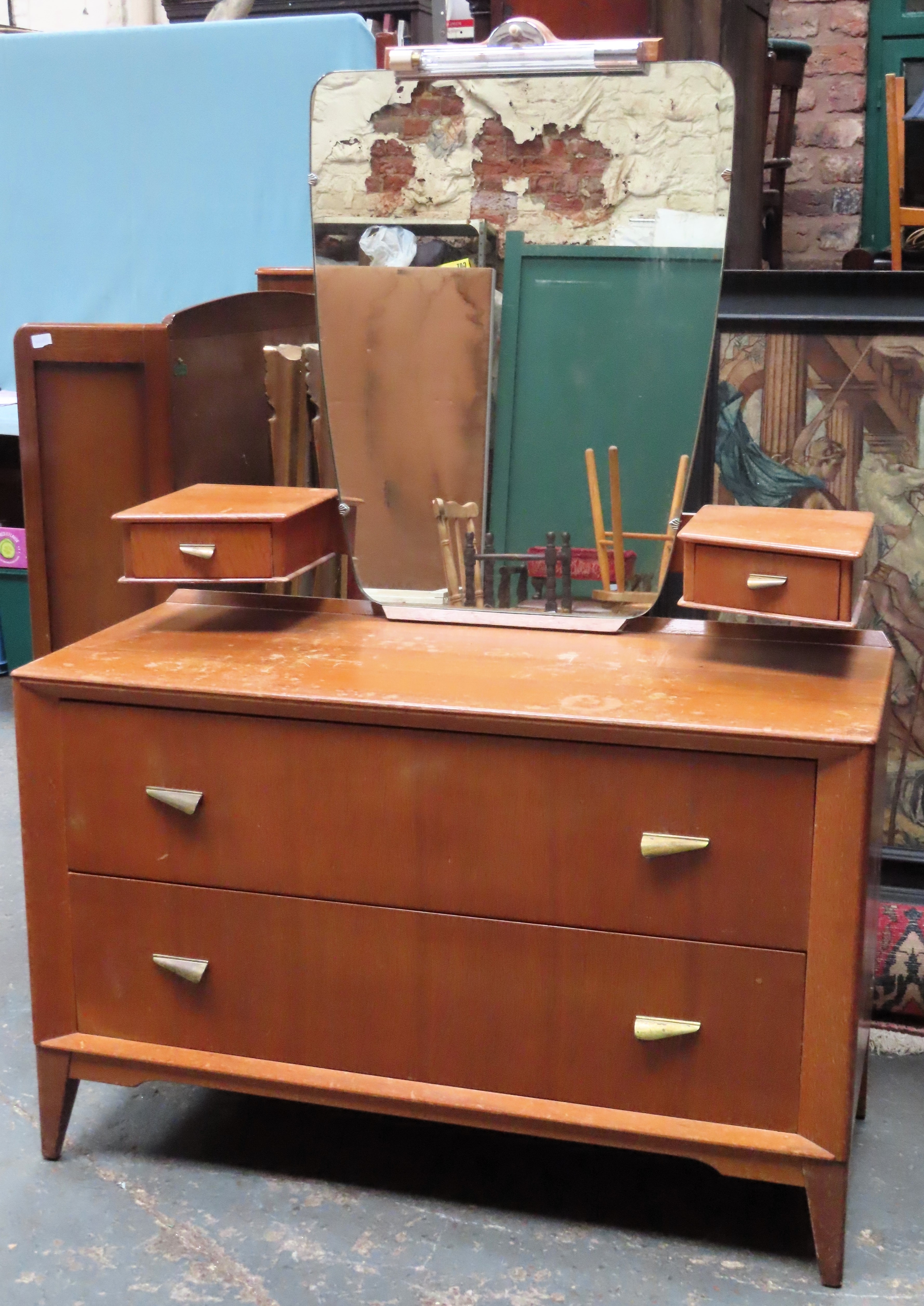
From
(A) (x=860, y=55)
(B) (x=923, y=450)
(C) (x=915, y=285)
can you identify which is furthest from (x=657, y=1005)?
(A) (x=860, y=55)

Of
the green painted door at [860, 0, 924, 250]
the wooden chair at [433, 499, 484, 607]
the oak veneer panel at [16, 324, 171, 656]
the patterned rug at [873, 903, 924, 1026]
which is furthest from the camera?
the green painted door at [860, 0, 924, 250]

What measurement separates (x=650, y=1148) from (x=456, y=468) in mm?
926

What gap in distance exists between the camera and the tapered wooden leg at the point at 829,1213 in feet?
4.89

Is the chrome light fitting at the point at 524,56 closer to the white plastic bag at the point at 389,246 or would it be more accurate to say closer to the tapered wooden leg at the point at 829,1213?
the white plastic bag at the point at 389,246

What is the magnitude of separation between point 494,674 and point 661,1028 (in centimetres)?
46

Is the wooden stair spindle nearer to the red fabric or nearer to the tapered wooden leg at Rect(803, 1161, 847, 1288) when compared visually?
the red fabric

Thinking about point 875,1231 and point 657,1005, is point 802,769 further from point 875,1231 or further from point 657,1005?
point 875,1231

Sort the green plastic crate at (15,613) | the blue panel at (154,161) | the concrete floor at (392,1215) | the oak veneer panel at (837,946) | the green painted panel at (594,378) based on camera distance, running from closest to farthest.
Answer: the oak veneer panel at (837,946) < the concrete floor at (392,1215) < the green painted panel at (594,378) < the blue panel at (154,161) < the green plastic crate at (15,613)

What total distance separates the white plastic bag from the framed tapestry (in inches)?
26.6

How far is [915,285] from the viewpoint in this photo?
7.30ft

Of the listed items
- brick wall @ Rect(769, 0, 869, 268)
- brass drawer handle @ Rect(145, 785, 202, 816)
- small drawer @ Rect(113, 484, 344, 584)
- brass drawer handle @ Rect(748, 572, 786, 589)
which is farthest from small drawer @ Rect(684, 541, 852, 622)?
brick wall @ Rect(769, 0, 869, 268)

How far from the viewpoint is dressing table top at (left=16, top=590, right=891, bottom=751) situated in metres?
1.48

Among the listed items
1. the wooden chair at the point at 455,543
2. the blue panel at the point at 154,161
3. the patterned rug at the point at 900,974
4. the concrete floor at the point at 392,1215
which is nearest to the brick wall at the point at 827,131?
the blue panel at the point at 154,161

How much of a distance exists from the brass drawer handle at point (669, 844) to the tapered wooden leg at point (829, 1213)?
1.26 feet
